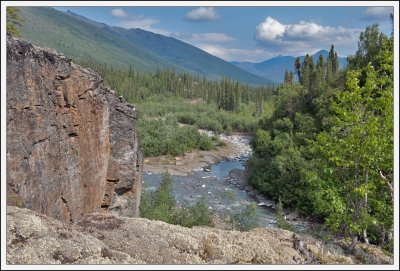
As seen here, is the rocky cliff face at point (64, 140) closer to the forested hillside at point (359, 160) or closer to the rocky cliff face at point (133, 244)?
the rocky cliff face at point (133, 244)

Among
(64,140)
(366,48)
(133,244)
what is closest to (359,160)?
(133,244)

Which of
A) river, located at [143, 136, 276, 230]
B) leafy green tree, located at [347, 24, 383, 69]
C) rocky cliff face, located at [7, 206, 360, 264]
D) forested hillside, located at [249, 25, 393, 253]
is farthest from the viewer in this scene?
leafy green tree, located at [347, 24, 383, 69]

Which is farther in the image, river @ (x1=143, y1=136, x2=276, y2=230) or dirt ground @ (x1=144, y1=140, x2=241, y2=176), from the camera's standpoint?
dirt ground @ (x1=144, y1=140, x2=241, y2=176)

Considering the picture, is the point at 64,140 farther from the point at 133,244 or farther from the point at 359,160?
the point at 359,160

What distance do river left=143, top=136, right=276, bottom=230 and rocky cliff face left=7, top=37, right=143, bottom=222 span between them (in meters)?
9.45

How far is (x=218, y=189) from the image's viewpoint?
36.5m

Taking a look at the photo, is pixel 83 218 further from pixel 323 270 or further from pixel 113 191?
pixel 323 270

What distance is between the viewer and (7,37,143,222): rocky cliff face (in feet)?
33.1

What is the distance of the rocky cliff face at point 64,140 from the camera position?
10078 mm

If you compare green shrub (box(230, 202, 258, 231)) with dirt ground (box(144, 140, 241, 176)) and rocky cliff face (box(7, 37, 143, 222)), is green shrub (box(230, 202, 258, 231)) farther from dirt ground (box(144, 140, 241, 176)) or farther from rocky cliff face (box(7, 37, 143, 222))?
dirt ground (box(144, 140, 241, 176))

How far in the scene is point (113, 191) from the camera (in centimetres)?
1608

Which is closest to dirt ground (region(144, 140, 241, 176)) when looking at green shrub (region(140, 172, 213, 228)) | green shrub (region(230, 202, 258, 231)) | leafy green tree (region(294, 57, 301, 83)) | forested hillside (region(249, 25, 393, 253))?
green shrub (region(140, 172, 213, 228))

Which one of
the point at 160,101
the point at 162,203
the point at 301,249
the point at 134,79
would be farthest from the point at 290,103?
the point at 134,79

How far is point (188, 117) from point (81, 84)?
6578 cm
